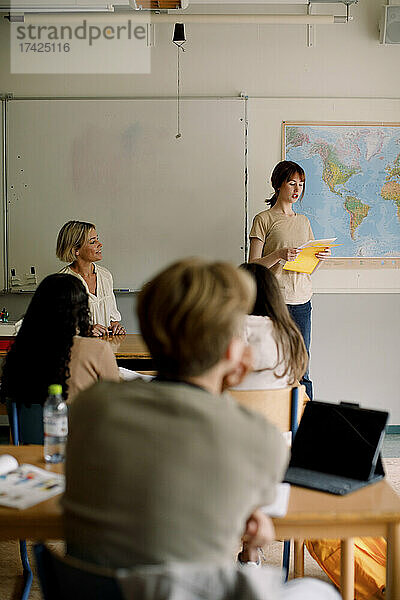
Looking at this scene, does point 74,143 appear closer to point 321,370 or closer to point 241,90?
point 241,90

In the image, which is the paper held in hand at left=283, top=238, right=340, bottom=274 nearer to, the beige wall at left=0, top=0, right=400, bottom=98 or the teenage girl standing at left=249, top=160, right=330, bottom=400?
the teenage girl standing at left=249, top=160, right=330, bottom=400

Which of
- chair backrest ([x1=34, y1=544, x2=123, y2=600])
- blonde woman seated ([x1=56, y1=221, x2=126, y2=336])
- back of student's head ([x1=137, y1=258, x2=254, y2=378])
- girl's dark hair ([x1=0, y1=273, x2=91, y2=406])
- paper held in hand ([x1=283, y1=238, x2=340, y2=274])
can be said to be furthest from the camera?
blonde woman seated ([x1=56, y1=221, x2=126, y2=336])

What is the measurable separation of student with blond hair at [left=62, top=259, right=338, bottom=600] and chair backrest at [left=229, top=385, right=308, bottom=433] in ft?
3.80

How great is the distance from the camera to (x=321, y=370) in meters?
5.16

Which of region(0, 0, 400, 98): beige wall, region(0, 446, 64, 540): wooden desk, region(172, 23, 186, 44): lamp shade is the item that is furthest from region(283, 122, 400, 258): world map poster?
region(0, 446, 64, 540): wooden desk

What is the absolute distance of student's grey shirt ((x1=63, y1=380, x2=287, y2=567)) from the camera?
1116 millimetres

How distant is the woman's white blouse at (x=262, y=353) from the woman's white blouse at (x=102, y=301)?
2.06 m

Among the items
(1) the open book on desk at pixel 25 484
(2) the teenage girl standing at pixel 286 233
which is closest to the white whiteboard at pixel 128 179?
(2) the teenage girl standing at pixel 286 233

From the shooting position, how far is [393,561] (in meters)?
1.60

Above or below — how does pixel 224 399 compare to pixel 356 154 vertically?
below

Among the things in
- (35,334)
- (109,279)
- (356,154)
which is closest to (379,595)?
(35,334)

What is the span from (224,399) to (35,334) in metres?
1.25

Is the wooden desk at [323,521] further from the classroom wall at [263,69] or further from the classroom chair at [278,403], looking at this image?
the classroom wall at [263,69]

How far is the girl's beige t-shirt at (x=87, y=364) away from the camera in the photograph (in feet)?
7.73
